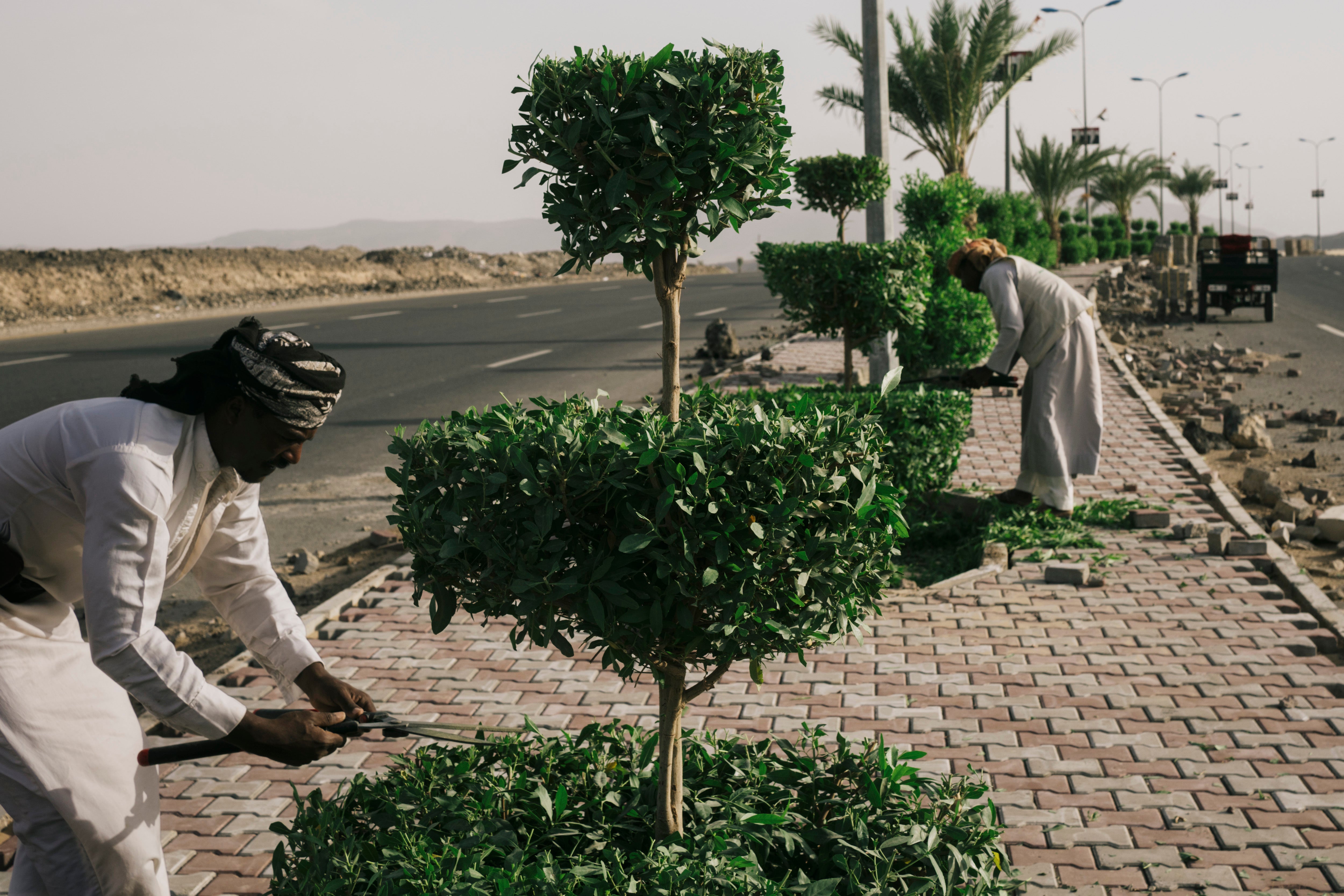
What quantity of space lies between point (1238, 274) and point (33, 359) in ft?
72.2

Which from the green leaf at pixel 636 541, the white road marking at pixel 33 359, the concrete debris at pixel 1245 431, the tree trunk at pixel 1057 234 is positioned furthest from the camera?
the tree trunk at pixel 1057 234

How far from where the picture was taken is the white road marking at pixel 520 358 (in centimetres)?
1502

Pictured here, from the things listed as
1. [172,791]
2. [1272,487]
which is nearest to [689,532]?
[172,791]

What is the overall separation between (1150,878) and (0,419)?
11.3 m

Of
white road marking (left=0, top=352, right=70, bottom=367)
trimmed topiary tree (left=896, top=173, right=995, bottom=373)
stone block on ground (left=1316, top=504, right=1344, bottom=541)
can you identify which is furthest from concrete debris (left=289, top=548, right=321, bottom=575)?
white road marking (left=0, top=352, right=70, bottom=367)

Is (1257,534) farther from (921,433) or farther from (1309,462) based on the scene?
(1309,462)

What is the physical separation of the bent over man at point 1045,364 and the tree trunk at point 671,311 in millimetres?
4693

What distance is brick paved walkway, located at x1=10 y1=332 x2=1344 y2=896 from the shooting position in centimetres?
343

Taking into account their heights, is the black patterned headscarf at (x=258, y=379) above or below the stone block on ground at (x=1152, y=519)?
above

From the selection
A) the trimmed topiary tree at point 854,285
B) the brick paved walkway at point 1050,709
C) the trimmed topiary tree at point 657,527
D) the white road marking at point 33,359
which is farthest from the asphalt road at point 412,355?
the trimmed topiary tree at point 657,527

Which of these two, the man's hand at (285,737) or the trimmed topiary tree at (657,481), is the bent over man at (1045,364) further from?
the man's hand at (285,737)

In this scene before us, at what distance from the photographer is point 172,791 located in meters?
3.94

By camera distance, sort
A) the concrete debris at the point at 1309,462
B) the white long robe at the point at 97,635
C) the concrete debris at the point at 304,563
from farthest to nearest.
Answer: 1. the concrete debris at the point at 1309,462
2. the concrete debris at the point at 304,563
3. the white long robe at the point at 97,635

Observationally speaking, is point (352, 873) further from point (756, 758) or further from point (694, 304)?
point (694, 304)
